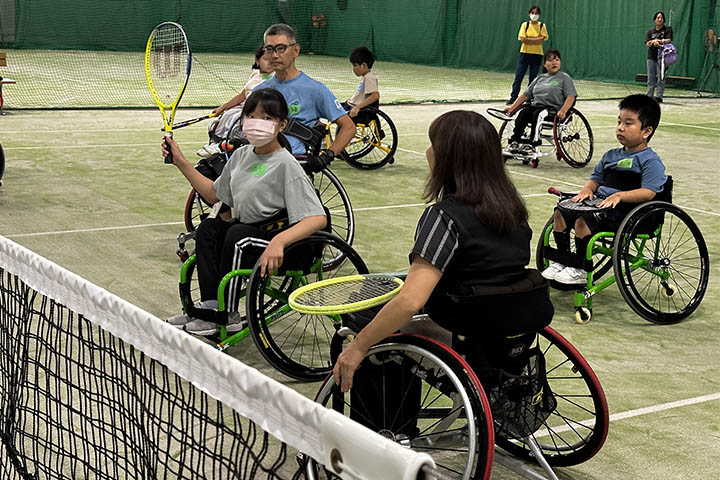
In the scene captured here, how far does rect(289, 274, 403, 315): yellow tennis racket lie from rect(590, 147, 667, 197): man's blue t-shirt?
196 cm

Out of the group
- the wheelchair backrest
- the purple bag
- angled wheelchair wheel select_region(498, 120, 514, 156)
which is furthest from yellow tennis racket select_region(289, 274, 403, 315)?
the purple bag

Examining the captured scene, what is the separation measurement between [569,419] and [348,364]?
3.94 feet

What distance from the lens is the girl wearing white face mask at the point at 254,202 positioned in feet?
12.4

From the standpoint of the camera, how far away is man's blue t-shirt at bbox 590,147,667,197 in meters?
4.40

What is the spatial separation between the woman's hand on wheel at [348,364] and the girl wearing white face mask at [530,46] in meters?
12.3

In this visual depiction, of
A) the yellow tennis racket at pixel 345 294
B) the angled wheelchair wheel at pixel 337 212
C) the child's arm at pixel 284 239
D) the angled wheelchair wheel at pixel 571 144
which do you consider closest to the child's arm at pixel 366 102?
the angled wheelchair wheel at pixel 337 212

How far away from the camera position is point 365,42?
2483 cm

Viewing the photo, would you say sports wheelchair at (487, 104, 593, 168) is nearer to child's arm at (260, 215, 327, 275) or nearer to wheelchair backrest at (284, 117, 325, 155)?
wheelchair backrest at (284, 117, 325, 155)

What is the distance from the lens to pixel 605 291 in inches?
199

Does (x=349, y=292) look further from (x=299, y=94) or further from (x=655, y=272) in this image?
(x=299, y=94)

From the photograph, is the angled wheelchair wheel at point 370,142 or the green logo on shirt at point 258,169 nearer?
the green logo on shirt at point 258,169

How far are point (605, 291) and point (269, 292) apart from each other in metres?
2.11

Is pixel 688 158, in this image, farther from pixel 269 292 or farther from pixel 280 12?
pixel 280 12

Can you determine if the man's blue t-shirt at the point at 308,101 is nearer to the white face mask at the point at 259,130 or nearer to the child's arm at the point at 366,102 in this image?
the white face mask at the point at 259,130
